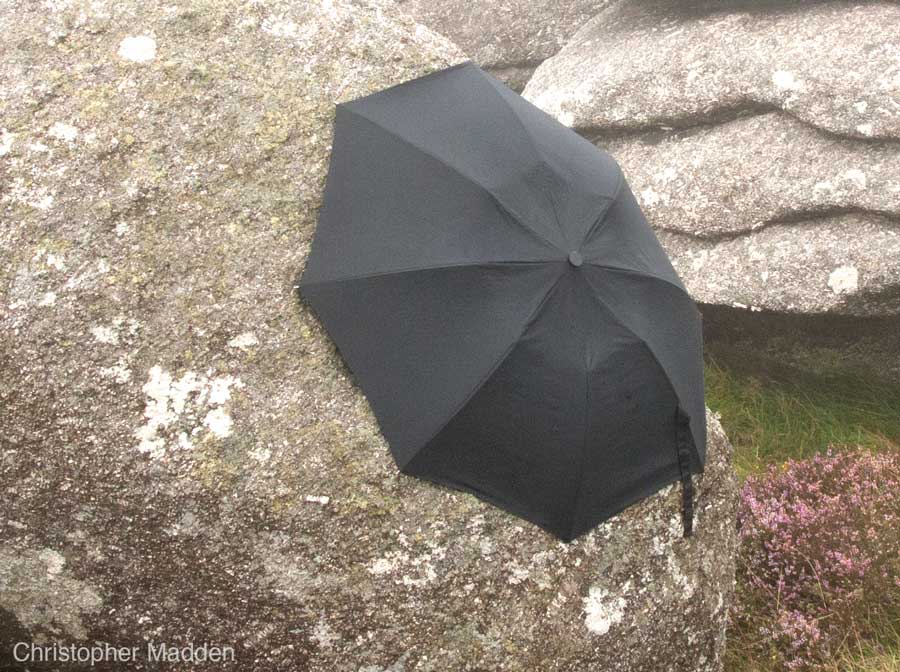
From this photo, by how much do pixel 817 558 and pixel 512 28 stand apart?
20.8ft

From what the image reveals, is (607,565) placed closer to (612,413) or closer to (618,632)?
(618,632)

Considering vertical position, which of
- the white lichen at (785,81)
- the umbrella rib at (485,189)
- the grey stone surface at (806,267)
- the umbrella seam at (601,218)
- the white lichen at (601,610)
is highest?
the umbrella rib at (485,189)

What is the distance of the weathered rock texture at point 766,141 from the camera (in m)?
6.53

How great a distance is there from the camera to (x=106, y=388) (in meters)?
3.64

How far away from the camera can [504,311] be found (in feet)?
11.2

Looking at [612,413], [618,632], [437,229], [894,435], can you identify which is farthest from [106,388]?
[894,435]

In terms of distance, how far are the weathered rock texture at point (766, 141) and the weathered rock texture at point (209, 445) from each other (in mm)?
3278

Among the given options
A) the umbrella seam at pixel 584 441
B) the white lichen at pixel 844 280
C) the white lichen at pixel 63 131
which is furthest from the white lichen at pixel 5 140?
the white lichen at pixel 844 280

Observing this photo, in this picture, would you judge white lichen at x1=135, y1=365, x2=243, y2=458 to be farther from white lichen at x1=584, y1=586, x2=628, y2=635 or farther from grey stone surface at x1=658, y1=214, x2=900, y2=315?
grey stone surface at x1=658, y1=214, x2=900, y2=315

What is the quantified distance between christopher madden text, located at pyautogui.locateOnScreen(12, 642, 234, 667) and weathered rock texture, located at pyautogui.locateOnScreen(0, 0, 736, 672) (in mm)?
45

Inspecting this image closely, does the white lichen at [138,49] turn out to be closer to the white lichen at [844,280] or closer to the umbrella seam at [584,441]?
the umbrella seam at [584,441]

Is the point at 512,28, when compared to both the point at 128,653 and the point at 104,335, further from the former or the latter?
the point at 128,653

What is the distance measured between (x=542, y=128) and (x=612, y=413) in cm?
127

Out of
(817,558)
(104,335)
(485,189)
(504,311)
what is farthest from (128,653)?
(817,558)
